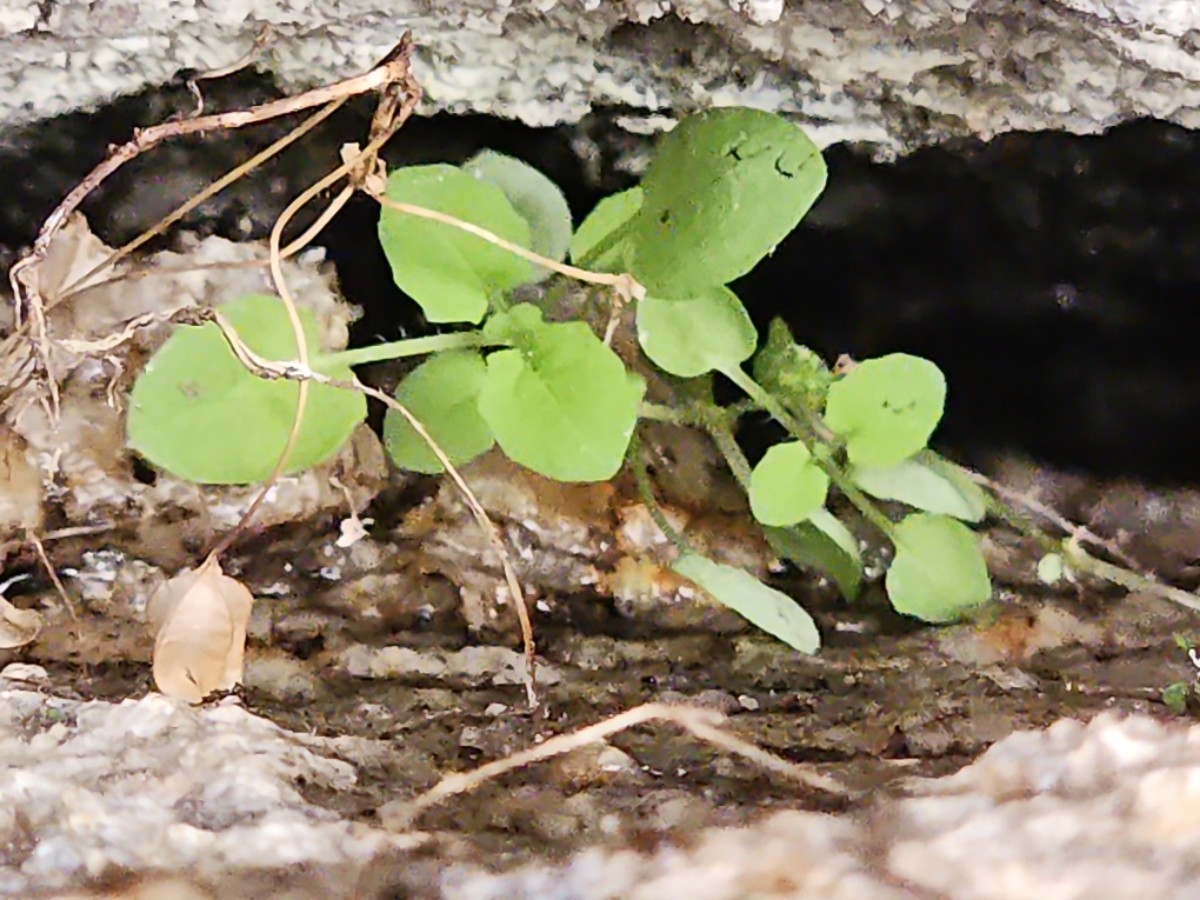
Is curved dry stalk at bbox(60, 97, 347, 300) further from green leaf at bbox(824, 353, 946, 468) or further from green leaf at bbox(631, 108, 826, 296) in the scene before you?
green leaf at bbox(824, 353, 946, 468)

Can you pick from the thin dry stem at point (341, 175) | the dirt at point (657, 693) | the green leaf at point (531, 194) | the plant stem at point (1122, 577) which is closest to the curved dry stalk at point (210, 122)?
the thin dry stem at point (341, 175)

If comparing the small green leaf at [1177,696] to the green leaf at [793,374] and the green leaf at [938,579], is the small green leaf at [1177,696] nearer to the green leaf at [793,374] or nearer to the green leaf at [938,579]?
the green leaf at [938,579]

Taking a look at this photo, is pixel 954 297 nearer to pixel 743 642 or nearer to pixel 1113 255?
pixel 1113 255

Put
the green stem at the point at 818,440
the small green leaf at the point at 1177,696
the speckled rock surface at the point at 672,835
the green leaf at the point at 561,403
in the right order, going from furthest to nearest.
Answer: the green stem at the point at 818,440, the green leaf at the point at 561,403, the small green leaf at the point at 1177,696, the speckled rock surface at the point at 672,835

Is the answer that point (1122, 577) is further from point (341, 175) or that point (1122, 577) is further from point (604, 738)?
point (341, 175)

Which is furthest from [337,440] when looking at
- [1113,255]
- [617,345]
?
Result: [1113,255]

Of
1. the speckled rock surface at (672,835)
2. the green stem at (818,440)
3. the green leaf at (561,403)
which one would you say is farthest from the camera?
the green stem at (818,440)

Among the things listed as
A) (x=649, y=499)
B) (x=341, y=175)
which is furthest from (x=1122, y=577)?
(x=341, y=175)
